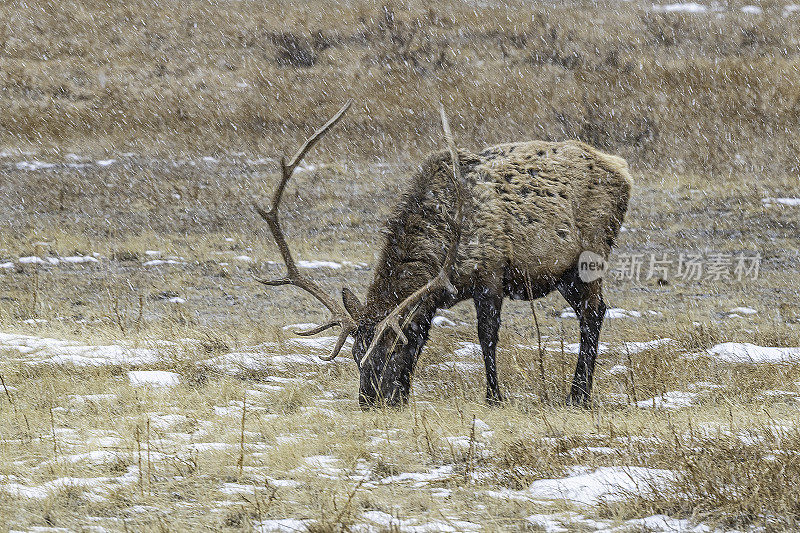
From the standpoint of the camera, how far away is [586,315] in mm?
7883

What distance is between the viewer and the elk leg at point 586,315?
7.53 m

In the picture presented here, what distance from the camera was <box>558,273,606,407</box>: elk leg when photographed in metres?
7.53

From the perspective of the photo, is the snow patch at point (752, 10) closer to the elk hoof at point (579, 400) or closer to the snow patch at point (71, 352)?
the elk hoof at point (579, 400)

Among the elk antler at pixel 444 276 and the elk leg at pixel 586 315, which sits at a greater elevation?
the elk antler at pixel 444 276

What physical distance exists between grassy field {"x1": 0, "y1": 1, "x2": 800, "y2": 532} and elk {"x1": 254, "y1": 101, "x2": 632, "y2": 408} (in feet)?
1.52

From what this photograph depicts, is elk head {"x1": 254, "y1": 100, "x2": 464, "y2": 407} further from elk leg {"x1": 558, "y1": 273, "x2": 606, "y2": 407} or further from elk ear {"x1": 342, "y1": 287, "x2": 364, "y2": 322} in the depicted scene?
elk leg {"x1": 558, "y1": 273, "x2": 606, "y2": 407}

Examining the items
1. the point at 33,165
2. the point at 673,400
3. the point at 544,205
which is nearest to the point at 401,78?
the point at 33,165

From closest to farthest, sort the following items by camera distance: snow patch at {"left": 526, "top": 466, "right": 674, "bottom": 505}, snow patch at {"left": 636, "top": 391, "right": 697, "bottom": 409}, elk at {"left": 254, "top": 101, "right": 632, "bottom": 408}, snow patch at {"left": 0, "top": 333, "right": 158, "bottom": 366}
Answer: snow patch at {"left": 526, "top": 466, "right": 674, "bottom": 505}
snow patch at {"left": 636, "top": 391, "right": 697, "bottom": 409}
elk at {"left": 254, "top": 101, "right": 632, "bottom": 408}
snow patch at {"left": 0, "top": 333, "right": 158, "bottom": 366}

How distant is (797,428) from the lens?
4711 mm

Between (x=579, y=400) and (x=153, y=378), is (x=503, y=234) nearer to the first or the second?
(x=579, y=400)

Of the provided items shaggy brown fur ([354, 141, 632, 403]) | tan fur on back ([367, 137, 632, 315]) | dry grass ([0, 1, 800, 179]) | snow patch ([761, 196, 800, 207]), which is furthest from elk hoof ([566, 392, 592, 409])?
dry grass ([0, 1, 800, 179])

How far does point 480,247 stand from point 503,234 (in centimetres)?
27

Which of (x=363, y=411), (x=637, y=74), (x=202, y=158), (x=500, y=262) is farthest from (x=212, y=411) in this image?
(x=637, y=74)

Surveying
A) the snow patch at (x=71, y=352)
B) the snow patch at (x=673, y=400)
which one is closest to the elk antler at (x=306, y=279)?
the snow patch at (x=71, y=352)
